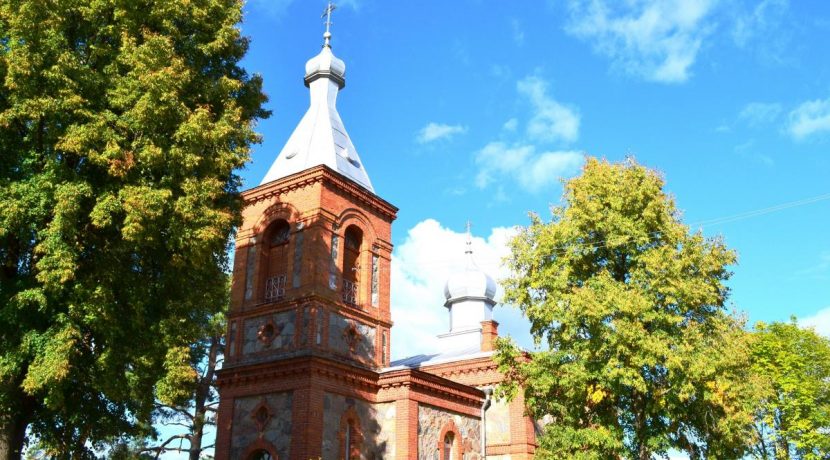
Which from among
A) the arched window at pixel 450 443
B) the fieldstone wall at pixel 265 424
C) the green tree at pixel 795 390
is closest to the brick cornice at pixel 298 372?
the fieldstone wall at pixel 265 424

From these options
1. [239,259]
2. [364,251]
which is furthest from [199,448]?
[364,251]

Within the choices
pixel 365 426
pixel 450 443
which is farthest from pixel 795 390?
pixel 365 426

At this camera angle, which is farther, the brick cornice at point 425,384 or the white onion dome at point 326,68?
the white onion dome at point 326,68

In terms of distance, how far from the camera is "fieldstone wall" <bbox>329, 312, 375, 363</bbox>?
64.0ft

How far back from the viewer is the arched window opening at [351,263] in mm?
20922

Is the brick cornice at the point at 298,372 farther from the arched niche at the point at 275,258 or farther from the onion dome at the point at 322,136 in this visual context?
the onion dome at the point at 322,136

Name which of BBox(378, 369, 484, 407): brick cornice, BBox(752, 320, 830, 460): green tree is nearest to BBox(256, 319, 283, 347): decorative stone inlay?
BBox(378, 369, 484, 407): brick cornice

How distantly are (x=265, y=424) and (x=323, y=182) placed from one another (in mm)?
7016

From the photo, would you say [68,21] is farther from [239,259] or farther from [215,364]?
[215,364]

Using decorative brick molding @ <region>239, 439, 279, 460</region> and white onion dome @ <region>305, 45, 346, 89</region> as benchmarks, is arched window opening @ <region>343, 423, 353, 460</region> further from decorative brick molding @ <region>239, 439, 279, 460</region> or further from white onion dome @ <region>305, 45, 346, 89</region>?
white onion dome @ <region>305, 45, 346, 89</region>

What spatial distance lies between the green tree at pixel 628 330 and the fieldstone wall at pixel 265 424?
19.6 ft

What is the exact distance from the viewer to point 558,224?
1670 cm

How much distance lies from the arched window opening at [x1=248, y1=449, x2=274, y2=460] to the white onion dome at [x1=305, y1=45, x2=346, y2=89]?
1301cm

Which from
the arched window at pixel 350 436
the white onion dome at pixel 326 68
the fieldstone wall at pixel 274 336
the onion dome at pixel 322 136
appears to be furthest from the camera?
the white onion dome at pixel 326 68
